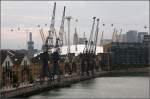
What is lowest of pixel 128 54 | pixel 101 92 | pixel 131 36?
pixel 101 92

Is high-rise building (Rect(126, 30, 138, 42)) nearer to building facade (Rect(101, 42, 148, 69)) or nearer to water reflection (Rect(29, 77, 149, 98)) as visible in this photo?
building facade (Rect(101, 42, 148, 69))

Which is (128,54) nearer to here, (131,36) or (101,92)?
(131,36)

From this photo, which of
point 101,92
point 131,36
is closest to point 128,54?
point 131,36

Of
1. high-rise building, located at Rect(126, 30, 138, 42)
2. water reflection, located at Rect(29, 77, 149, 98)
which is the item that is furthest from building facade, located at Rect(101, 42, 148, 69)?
water reflection, located at Rect(29, 77, 149, 98)

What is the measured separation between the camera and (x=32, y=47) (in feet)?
336

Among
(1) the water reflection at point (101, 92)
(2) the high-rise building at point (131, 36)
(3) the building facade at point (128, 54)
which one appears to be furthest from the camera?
(2) the high-rise building at point (131, 36)

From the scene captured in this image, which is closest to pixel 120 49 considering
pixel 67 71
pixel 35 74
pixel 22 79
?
pixel 67 71

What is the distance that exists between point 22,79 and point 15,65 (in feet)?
3.57

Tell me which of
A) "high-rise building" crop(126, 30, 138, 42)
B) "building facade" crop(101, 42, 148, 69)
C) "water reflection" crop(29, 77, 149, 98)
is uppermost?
"high-rise building" crop(126, 30, 138, 42)

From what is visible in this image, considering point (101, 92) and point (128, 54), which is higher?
point (128, 54)

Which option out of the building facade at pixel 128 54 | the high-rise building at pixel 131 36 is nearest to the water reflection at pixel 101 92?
the building facade at pixel 128 54

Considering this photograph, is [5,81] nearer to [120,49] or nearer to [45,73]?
[45,73]

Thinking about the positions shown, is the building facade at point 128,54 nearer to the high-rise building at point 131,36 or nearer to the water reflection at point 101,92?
the high-rise building at point 131,36

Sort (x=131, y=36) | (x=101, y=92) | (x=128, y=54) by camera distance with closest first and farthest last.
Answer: (x=101, y=92), (x=128, y=54), (x=131, y=36)
